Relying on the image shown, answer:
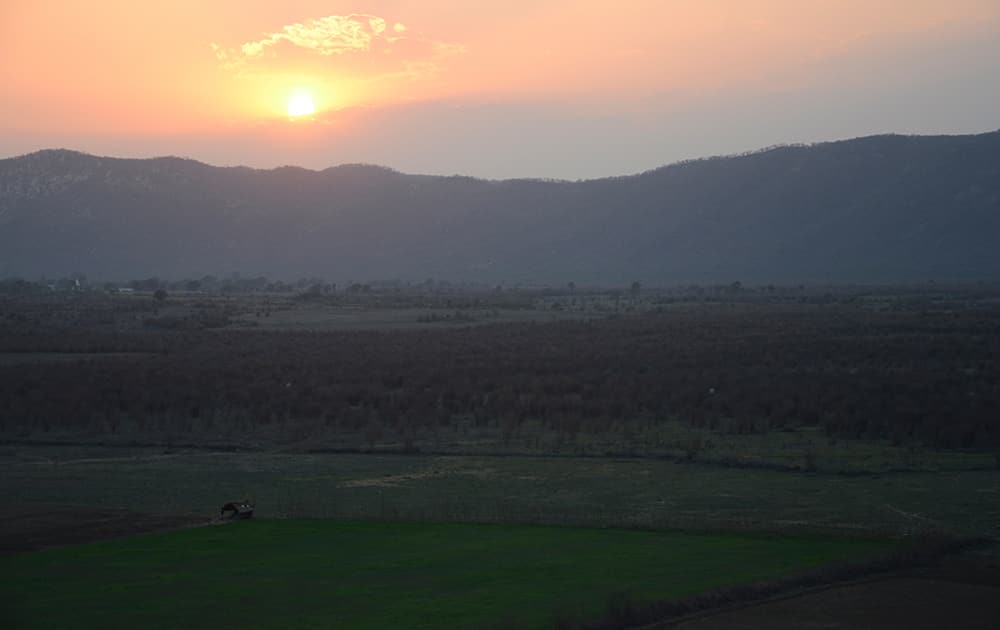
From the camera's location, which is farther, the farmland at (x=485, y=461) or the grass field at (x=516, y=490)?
the grass field at (x=516, y=490)

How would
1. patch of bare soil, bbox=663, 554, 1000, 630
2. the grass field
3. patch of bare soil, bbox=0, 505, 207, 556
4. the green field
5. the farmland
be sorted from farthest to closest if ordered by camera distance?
the grass field → patch of bare soil, bbox=0, 505, 207, 556 → the farmland → the green field → patch of bare soil, bbox=663, 554, 1000, 630

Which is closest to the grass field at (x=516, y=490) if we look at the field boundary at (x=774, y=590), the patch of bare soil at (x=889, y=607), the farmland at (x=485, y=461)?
the farmland at (x=485, y=461)

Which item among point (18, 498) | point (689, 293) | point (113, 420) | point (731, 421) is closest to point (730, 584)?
point (18, 498)

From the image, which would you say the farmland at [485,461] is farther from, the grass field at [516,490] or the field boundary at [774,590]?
the field boundary at [774,590]

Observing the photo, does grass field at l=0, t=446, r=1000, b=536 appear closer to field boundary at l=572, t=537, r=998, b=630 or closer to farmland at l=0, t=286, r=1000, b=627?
farmland at l=0, t=286, r=1000, b=627

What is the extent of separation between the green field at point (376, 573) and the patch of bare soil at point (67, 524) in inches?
37.0

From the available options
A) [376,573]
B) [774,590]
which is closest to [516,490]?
[376,573]

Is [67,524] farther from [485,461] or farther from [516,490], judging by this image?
[485,461]

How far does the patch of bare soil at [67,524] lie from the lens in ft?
82.1

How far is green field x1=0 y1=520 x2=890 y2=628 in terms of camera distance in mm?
19109

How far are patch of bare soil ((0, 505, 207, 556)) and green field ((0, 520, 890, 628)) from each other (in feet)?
3.08

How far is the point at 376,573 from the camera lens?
22.0 m

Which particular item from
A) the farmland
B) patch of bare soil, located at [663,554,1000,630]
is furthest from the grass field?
patch of bare soil, located at [663,554,1000,630]

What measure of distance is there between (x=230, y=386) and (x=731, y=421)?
67.4ft
